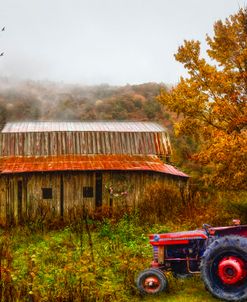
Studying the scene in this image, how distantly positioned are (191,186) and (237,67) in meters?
7.33

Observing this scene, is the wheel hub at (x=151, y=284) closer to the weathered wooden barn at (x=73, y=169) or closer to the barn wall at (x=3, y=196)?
the weathered wooden barn at (x=73, y=169)

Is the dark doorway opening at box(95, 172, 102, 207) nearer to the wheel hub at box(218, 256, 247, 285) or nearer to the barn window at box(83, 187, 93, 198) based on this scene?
the barn window at box(83, 187, 93, 198)

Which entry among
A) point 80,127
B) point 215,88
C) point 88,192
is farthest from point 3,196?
point 215,88

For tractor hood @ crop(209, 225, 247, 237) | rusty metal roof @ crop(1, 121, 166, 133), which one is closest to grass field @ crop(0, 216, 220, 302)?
tractor hood @ crop(209, 225, 247, 237)

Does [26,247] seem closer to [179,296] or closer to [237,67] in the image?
[179,296]

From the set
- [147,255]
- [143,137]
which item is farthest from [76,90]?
[147,255]

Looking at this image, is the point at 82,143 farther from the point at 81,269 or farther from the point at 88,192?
the point at 81,269

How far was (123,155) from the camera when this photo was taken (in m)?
23.3

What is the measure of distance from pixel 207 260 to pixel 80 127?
58.6ft

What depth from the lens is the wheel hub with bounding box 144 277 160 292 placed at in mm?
8680

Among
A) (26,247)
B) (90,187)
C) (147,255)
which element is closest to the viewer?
(147,255)

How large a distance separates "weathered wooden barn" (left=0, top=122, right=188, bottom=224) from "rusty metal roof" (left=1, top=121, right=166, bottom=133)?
0.14 metres

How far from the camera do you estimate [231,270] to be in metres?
8.05

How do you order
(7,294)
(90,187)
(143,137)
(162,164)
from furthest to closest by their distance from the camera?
1. (143,137)
2. (162,164)
3. (90,187)
4. (7,294)
